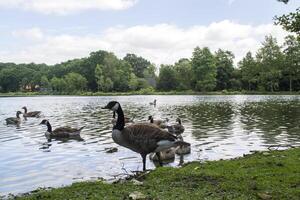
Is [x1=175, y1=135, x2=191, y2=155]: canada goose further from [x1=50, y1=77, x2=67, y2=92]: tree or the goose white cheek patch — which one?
[x1=50, y1=77, x2=67, y2=92]: tree

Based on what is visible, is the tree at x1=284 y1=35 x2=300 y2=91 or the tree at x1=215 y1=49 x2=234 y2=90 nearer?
the tree at x1=284 y1=35 x2=300 y2=91

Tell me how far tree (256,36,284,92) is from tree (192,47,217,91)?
1840 cm

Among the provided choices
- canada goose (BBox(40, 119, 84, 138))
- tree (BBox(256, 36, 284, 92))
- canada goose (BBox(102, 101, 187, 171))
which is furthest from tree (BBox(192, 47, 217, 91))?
canada goose (BBox(102, 101, 187, 171))

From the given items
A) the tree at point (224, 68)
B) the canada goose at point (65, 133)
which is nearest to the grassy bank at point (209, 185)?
the canada goose at point (65, 133)

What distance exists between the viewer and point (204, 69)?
481 feet

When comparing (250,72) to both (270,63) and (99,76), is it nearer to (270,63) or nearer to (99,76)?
(270,63)

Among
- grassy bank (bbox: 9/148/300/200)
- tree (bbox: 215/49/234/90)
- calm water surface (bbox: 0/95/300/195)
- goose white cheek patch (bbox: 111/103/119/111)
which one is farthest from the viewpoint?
tree (bbox: 215/49/234/90)

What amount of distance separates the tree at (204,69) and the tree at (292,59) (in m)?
28.4

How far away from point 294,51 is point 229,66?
106ft

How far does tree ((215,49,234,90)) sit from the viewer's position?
15088 cm

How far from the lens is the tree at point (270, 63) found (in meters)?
130

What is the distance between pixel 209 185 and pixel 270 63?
5250 inches

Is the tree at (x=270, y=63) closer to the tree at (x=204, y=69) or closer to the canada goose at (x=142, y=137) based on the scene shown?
the tree at (x=204, y=69)

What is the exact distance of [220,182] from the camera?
1063 centimetres
